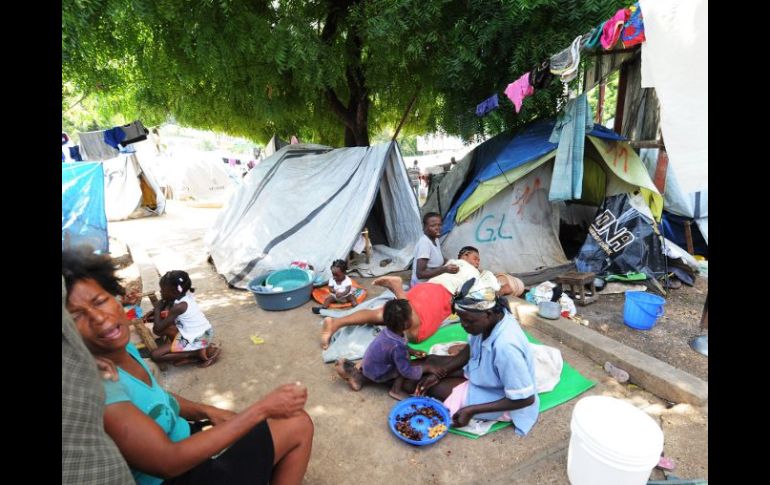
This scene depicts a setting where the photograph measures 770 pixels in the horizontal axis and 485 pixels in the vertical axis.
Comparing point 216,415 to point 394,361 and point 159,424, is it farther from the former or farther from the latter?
point 394,361

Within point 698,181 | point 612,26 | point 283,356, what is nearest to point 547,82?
point 612,26

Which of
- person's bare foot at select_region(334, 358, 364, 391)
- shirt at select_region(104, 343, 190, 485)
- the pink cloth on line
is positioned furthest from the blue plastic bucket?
shirt at select_region(104, 343, 190, 485)

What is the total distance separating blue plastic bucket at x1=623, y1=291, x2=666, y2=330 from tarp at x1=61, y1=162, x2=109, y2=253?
20.7ft

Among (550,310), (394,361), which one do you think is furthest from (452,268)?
(394,361)

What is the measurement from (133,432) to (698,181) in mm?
3058

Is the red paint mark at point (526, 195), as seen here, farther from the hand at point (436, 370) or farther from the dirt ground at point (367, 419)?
the hand at point (436, 370)

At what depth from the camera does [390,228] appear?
6555 mm

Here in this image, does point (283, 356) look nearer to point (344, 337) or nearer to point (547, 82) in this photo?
point (344, 337)

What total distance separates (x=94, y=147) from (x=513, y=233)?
10.8 m

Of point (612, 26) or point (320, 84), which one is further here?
point (320, 84)

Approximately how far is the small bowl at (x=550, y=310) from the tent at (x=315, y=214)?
2449 millimetres

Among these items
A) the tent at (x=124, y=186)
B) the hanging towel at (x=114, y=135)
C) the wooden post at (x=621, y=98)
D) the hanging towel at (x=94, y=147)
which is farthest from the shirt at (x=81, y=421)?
the tent at (x=124, y=186)

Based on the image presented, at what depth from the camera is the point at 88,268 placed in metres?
1.21

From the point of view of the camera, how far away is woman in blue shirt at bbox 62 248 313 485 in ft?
3.97
